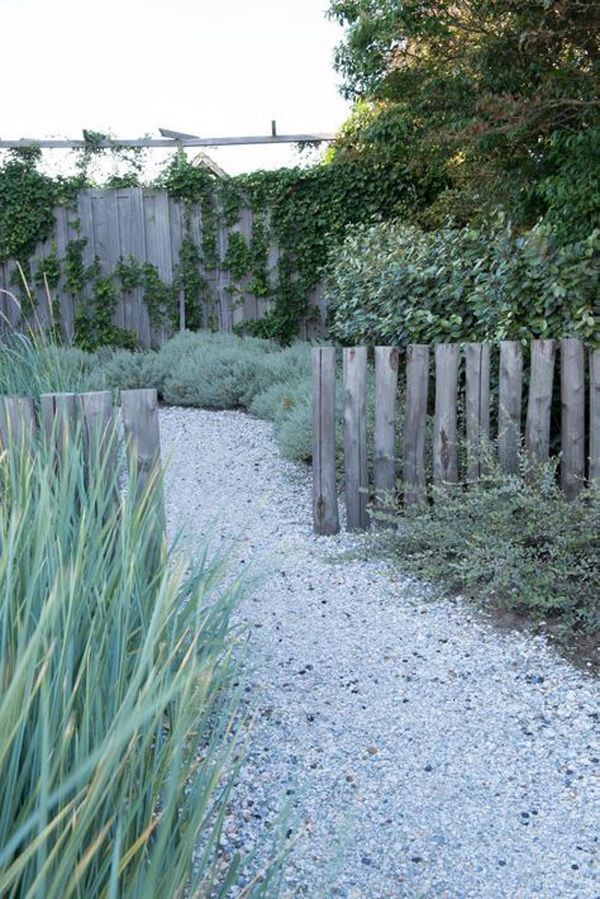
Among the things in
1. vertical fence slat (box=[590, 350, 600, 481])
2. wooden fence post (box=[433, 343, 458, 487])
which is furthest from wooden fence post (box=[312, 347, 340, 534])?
vertical fence slat (box=[590, 350, 600, 481])

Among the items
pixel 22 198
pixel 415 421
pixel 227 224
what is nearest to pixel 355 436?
pixel 415 421

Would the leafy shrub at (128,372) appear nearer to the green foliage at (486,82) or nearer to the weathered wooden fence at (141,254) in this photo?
the weathered wooden fence at (141,254)

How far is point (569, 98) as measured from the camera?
478 centimetres

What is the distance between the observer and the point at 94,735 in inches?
50.5

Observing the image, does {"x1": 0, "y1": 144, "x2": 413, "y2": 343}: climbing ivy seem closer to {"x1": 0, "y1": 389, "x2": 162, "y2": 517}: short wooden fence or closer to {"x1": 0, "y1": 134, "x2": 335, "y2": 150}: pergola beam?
{"x1": 0, "y1": 134, "x2": 335, "y2": 150}: pergola beam

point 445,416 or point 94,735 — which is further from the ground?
point 445,416

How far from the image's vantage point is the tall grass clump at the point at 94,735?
859 millimetres

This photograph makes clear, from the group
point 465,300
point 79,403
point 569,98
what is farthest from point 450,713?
point 569,98

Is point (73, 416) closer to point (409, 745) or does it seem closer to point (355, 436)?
point (409, 745)

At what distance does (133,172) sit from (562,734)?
848 cm

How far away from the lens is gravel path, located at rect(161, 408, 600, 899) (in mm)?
1896

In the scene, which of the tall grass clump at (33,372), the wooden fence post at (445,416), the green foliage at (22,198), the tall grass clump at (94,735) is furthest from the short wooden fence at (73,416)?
the green foliage at (22,198)

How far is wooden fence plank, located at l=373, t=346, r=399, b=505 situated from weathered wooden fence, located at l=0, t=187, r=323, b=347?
575 cm

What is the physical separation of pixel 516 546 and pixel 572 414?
0.87 m
